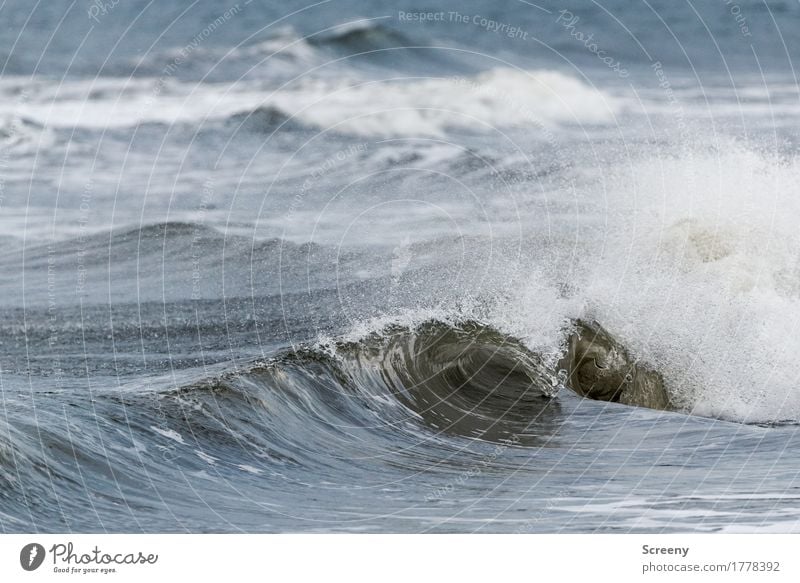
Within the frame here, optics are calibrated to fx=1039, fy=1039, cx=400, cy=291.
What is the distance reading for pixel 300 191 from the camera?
90.6ft

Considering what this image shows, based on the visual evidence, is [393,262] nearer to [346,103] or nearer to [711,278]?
[346,103]

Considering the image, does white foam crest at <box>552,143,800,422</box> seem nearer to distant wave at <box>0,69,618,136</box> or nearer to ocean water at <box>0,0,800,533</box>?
ocean water at <box>0,0,800,533</box>

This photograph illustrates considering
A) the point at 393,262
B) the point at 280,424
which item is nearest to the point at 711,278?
the point at 393,262

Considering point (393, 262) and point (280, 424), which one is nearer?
point (280, 424)

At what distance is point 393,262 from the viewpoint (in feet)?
82.7

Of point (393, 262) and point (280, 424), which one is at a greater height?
point (393, 262)

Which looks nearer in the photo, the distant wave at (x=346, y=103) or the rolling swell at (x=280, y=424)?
the rolling swell at (x=280, y=424)

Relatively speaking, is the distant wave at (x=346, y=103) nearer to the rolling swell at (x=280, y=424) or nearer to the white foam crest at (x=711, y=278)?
the white foam crest at (x=711, y=278)

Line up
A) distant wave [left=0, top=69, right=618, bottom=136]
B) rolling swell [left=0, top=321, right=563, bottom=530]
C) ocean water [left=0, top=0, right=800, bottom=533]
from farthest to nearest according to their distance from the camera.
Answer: distant wave [left=0, top=69, right=618, bottom=136], ocean water [left=0, top=0, right=800, bottom=533], rolling swell [left=0, top=321, right=563, bottom=530]

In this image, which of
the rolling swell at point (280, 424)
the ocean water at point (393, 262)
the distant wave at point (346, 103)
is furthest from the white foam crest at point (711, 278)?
the distant wave at point (346, 103)

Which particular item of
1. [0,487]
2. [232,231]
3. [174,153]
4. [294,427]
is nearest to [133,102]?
[174,153]

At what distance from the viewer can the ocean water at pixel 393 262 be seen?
1074 cm

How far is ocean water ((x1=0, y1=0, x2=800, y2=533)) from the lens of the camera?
1074 cm

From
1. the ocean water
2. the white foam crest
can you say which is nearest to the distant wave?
the ocean water
